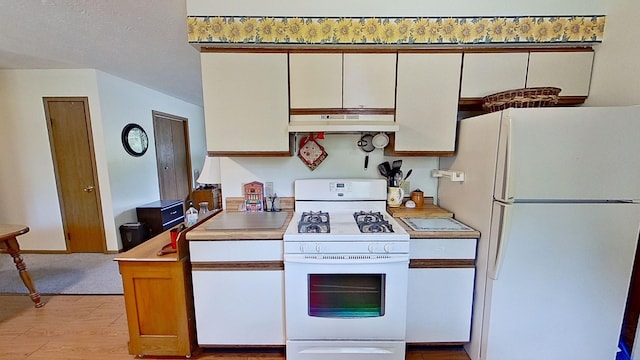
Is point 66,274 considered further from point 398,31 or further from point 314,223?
point 398,31

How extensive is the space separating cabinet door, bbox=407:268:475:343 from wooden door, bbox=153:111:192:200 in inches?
175

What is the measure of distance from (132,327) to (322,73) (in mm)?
2145

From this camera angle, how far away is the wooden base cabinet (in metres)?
1.62

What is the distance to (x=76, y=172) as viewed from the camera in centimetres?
328

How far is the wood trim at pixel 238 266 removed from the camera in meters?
1.64

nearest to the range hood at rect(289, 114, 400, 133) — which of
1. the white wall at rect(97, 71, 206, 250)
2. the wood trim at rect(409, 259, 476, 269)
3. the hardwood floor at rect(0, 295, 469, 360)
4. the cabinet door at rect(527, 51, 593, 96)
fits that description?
the wood trim at rect(409, 259, 476, 269)

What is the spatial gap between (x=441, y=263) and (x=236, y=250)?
133 centimetres

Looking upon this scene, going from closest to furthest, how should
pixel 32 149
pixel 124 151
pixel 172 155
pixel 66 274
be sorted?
pixel 66 274 < pixel 32 149 < pixel 124 151 < pixel 172 155

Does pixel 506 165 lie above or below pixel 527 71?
below

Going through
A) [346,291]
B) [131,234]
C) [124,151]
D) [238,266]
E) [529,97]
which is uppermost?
[529,97]

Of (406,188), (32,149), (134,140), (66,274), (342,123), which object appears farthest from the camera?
(134,140)

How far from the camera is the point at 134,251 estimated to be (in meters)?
1.71

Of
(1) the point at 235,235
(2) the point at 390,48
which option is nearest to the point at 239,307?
(1) the point at 235,235

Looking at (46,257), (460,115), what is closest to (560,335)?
(460,115)
